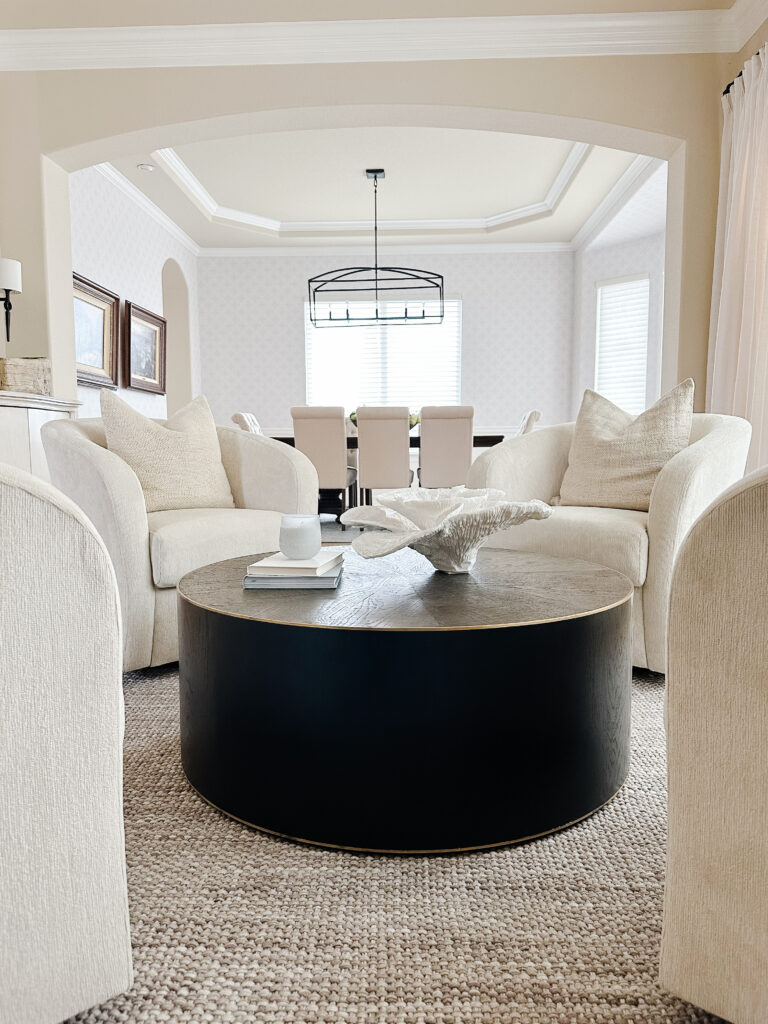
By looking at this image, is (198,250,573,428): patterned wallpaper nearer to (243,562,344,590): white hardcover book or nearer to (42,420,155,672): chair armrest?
(42,420,155,672): chair armrest

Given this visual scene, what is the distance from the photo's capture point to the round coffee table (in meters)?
1.27

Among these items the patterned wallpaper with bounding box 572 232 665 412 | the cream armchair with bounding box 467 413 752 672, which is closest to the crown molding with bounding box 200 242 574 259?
the patterned wallpaper with bounding box 572 232 665 412

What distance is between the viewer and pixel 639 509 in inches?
105

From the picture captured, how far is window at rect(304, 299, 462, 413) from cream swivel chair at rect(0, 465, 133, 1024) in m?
7.14

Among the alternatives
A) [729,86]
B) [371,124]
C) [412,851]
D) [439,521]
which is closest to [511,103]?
[371,124]

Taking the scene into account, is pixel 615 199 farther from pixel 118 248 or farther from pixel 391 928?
pixel 391 928

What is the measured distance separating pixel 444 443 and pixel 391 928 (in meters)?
4.60

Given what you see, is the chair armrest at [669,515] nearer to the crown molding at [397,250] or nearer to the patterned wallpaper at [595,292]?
the patterned wallpaper at [595,292]

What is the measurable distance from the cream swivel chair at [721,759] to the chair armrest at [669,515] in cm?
142

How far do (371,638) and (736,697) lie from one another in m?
0.62

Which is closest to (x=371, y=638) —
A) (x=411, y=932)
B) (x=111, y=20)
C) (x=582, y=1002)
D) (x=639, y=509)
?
(x=411, y=932)

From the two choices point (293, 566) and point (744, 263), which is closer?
point (293, 566)

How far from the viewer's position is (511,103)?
3852 millimetres

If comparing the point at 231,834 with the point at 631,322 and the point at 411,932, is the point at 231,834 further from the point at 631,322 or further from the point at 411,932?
the point at 631,322
